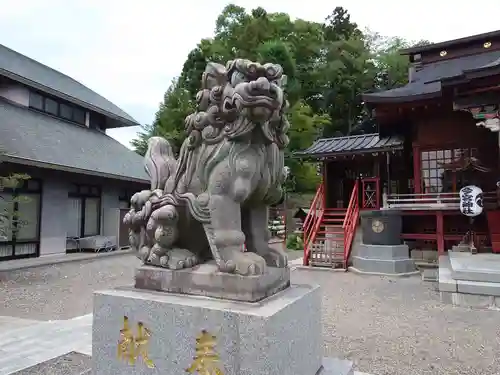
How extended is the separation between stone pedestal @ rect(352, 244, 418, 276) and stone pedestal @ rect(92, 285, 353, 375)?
698cm

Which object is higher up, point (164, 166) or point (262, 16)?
point (262, 16)

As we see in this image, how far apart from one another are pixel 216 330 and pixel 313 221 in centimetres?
995

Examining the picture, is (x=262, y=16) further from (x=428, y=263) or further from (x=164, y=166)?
(x=164, y=166)

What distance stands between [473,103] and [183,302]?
31.1 ft

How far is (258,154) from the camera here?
2359 mm

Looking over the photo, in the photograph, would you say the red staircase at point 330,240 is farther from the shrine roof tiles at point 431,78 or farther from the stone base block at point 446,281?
the shrine roof tiles at point 431,78

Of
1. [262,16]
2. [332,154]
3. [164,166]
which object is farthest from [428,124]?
[262,16]

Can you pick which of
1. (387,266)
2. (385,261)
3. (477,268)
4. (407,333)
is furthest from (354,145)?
(407,333)

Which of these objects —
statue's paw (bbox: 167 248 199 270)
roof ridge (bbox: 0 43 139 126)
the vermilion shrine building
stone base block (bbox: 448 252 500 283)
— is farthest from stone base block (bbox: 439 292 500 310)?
roof ridge (bbox: 0 43 139 126)

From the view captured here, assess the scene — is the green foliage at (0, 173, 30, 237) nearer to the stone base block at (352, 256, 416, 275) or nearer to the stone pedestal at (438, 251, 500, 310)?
the stone base block at (352, 256, 416, 275)

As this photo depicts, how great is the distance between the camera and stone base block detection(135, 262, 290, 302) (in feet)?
7.01

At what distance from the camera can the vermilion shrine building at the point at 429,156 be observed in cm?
909

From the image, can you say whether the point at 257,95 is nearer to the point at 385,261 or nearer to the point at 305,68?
the point at 385,261

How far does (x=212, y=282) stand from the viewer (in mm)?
2252
